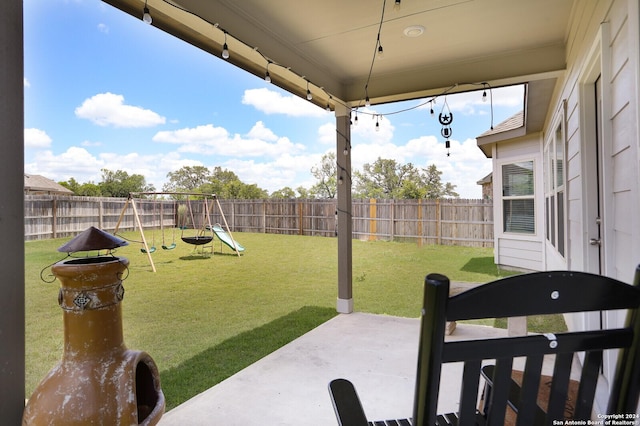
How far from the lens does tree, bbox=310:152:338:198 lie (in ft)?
31.2

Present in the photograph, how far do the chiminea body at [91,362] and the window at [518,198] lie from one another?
547 centimetres

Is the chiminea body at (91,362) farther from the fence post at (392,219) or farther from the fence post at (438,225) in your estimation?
the fence post at (392,219)

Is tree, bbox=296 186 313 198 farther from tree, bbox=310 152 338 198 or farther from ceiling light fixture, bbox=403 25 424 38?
ceiling light fixture, bbox=403 25 424 38

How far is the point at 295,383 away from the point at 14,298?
1616 mm

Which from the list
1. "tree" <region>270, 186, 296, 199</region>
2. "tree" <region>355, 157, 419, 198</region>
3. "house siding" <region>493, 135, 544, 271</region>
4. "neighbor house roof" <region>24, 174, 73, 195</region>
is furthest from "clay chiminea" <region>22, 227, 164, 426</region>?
"tree" <region>355, 157, 419, 198</region>

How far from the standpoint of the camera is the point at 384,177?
10.8 metres

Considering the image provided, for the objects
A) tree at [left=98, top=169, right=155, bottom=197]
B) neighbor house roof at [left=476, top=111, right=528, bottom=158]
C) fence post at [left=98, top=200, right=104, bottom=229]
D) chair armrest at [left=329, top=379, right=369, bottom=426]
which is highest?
neighbor house roof at [left=476, top=111, right=528, bottom=158]

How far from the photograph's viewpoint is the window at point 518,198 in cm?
524

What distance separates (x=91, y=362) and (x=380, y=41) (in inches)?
100

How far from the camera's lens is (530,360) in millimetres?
623

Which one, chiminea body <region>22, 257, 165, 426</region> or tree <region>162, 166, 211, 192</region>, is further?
tree <region>162, 166, 211, 192</region>

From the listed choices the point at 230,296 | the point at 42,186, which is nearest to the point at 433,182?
the point at 230,296

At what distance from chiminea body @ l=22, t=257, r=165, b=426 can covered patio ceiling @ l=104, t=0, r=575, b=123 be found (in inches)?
54.2

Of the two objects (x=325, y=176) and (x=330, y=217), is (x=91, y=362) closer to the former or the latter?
(x=330, y=217)
